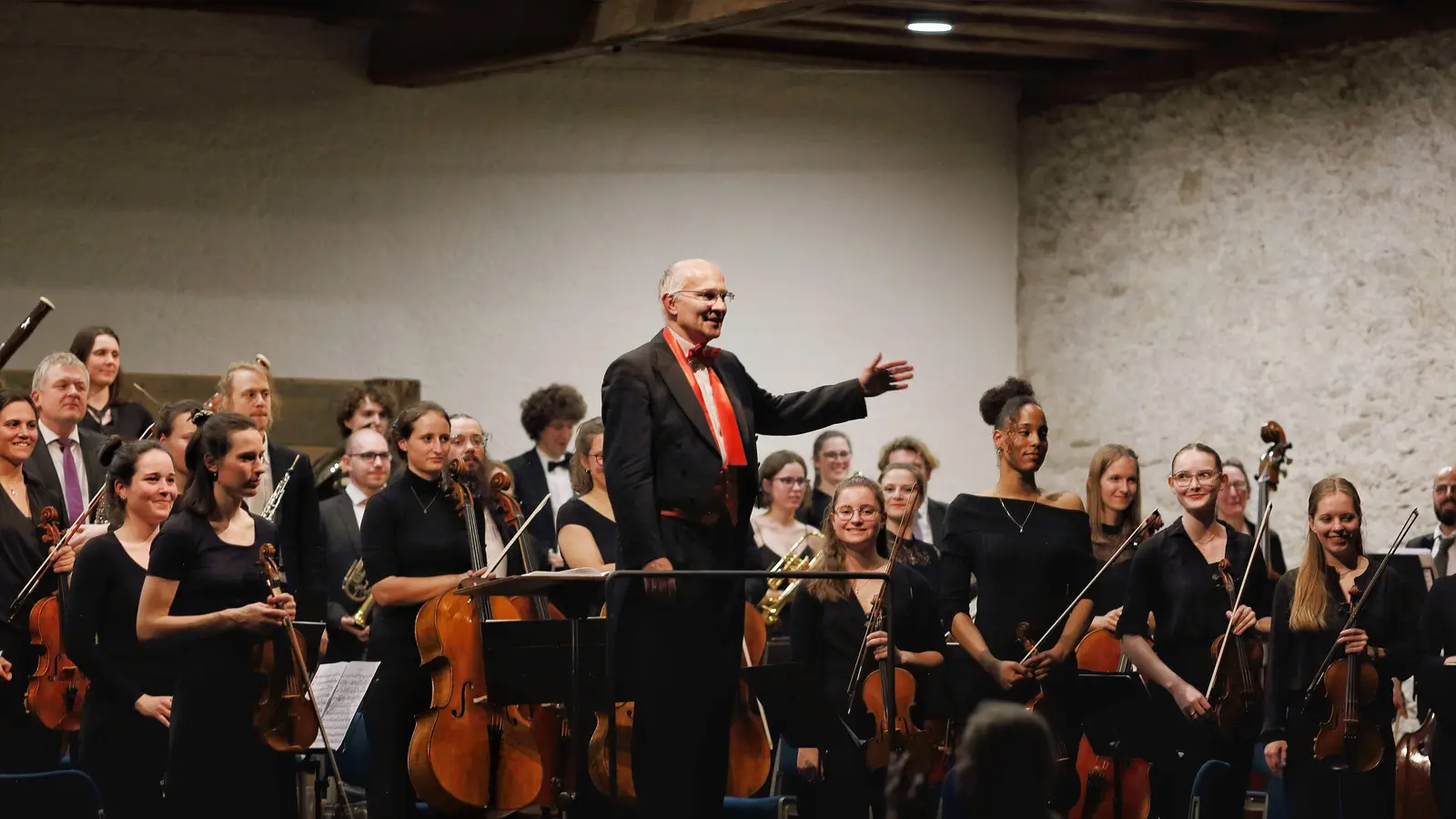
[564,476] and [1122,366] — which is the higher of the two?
[1122,366]

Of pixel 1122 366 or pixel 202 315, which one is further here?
pixel 1122 366

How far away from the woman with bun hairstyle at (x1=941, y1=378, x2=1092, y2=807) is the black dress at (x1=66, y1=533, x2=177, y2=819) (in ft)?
6.73

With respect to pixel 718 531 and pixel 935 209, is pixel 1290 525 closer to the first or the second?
pixel 935 209

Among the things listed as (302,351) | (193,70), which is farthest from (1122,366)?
(193,70)

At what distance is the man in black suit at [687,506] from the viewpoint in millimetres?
3764

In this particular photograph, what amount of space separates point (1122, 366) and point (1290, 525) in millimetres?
1211

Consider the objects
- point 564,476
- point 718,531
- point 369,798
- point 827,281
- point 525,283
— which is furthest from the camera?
point 827,281

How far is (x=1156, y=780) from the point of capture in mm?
5129

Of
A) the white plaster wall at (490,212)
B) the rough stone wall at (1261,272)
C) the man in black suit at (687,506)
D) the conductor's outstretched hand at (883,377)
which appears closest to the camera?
the man in black suit at (687,506)

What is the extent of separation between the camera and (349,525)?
628 cm

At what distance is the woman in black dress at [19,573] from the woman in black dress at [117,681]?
55 cm

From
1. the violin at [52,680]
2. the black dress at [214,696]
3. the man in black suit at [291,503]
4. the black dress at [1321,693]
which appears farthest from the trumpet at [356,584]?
the black dress at [1321,693]

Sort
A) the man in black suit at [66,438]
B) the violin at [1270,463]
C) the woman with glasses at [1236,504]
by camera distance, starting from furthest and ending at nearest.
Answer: the woman with glasses at [1236,504], the violin at [1270,463], the man in black suit at [66,438]

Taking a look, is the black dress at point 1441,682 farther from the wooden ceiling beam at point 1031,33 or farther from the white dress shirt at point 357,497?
the wooden ceiling beam at point 1031,33
